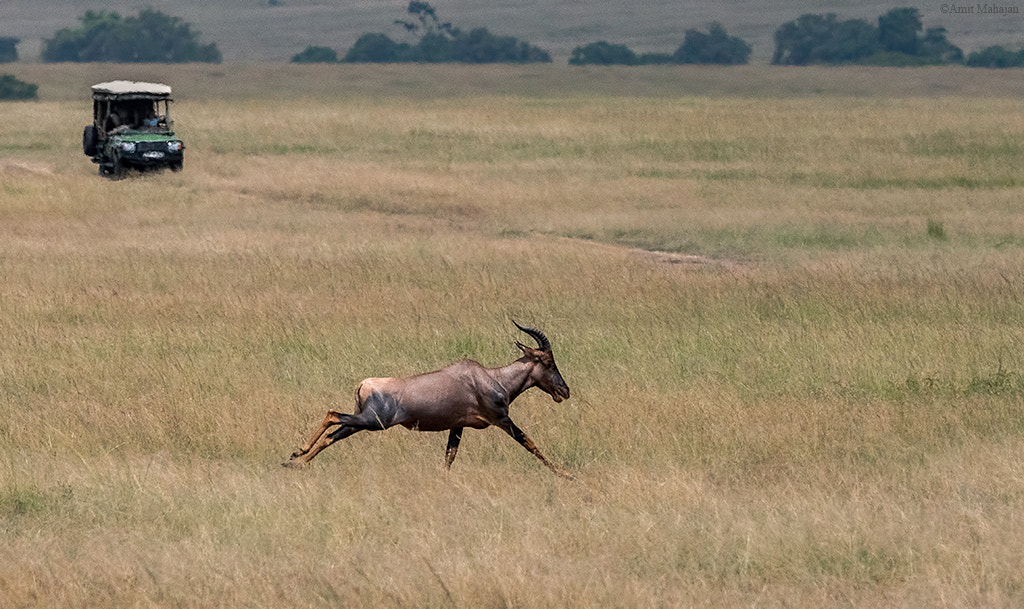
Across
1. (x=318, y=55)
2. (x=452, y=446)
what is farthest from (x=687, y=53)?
(x=452, y=446)

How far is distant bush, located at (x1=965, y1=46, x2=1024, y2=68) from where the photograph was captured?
4331 inches

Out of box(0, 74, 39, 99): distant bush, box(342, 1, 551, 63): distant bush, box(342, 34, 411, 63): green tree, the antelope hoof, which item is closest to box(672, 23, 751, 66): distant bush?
box(342, 1, 551, 63): distant bush

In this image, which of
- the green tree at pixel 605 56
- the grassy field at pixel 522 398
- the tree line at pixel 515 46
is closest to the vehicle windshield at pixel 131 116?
the grassy field at pixel 522 398

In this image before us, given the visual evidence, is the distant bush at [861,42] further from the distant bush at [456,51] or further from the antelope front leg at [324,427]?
the antelope front leg at [324,427]

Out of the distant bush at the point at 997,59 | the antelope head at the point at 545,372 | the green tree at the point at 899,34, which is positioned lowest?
the antelope head at the point at 545,372

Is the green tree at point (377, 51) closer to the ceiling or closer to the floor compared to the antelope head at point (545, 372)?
closer to the ceiling

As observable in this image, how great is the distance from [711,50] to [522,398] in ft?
409

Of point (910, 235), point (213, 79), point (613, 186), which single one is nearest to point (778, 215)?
point (910, 235)

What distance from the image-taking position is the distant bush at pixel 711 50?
131m

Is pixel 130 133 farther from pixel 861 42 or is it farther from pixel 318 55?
pixel 318 55

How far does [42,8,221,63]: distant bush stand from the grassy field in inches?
4119

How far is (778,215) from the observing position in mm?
26109

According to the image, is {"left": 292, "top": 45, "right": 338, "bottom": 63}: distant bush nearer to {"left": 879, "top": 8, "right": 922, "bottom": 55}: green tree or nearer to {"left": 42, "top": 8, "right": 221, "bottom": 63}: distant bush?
{"left": 42, "top": 8, "right": 221, "bottom": 63}: distant bush

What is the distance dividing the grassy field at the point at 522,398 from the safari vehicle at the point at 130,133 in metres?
1.81
